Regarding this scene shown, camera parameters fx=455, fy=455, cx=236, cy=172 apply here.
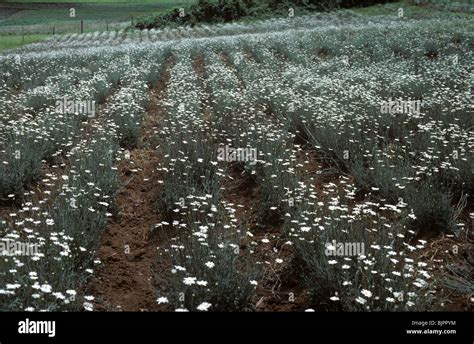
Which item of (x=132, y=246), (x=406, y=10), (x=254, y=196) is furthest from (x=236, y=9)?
(x=132, y=246)

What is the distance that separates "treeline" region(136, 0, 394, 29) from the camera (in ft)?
132

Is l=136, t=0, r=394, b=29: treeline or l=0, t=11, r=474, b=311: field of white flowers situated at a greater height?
l=136, t=0, r=394, b=29: treeline

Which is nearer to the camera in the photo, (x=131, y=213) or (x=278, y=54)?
(x=131, y=213)

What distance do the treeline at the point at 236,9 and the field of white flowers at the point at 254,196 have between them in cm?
3009

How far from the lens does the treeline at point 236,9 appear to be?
40156 millimetres

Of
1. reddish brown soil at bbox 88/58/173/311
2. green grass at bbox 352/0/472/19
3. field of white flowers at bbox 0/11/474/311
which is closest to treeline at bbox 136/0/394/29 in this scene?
green grass at bbox 352/0/472/19

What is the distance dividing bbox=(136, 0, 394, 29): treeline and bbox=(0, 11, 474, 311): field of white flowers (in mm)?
30086

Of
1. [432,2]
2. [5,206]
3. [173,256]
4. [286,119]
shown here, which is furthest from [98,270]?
[432,2]

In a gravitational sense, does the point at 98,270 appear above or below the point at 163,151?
below

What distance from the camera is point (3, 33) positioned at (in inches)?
1757

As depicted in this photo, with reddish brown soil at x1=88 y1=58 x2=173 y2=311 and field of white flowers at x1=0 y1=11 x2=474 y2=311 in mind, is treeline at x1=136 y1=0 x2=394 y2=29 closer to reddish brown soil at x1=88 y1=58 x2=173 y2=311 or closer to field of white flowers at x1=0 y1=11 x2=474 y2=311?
field of white flowers at x1=0 y1=11 x2=474 y2=311

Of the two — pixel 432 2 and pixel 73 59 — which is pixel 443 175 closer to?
pixel 73 59

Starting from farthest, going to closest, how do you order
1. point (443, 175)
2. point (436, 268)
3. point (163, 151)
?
point (163, 151) → point (443, 175) → point (436, 268)
